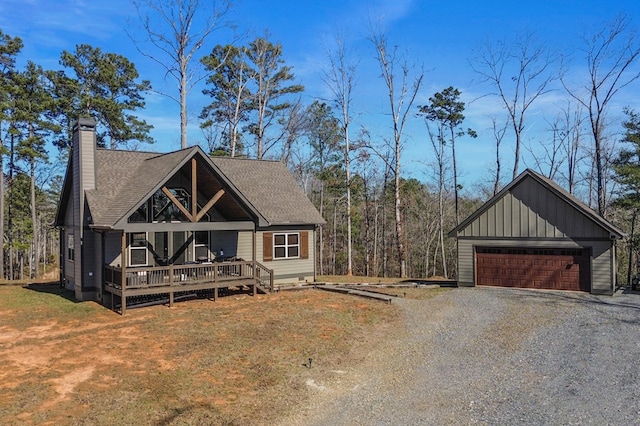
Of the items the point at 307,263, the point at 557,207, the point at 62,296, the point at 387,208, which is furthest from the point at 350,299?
the point at 387,208

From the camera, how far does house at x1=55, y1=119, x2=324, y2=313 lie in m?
16.0

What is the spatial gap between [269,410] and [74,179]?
1464cm

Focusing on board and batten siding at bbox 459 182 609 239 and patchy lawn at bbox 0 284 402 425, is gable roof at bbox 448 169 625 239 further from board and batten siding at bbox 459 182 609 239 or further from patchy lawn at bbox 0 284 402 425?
patchy lawn at bbox 0 284 402 425

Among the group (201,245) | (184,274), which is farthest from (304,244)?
(184,274)

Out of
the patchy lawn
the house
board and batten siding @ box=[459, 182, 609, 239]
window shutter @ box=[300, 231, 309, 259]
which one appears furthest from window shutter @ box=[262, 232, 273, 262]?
board and batten siding @ box=[459, 182, 609, 239]

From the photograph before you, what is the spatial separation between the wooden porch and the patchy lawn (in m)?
0.69

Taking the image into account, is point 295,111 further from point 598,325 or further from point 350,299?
point 598,325

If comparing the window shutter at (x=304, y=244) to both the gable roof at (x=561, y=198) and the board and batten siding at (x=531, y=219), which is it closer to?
the gable roof at (x=561, y=198)

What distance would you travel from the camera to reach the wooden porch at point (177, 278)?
1542cm

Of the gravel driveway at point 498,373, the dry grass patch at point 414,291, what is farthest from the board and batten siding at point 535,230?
the gravel driveway at point 498,373

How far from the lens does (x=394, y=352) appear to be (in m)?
11.4

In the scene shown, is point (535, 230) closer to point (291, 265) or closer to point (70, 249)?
point (291, 265)

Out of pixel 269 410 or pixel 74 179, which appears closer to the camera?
pixel 269 410

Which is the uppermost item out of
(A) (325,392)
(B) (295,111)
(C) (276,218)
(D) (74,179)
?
(B) (295,111)
